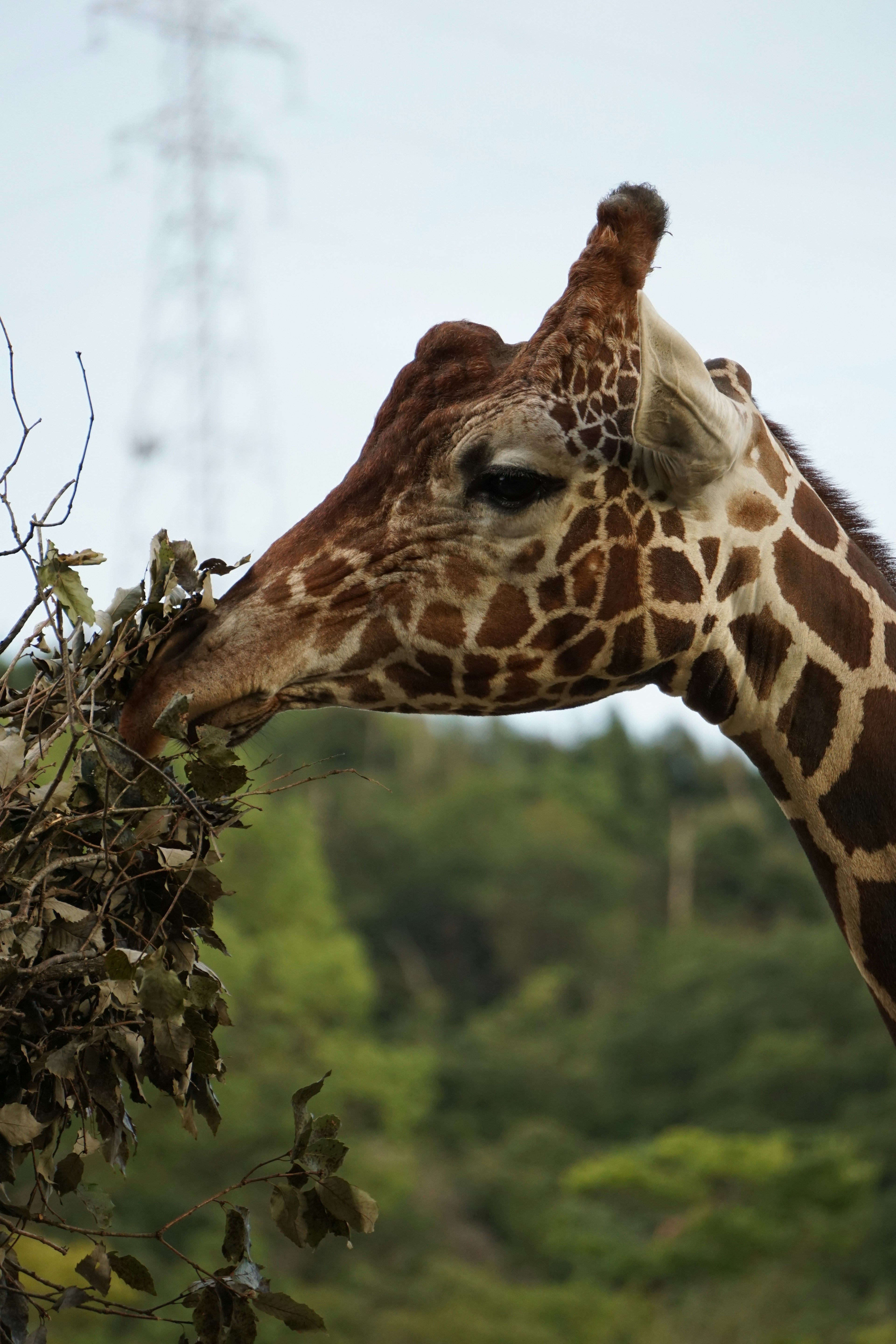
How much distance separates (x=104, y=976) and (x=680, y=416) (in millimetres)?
1637

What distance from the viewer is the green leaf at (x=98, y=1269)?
2475 mm

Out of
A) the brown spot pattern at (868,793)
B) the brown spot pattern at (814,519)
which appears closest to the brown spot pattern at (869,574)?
the brown spot pattern at (814,519)

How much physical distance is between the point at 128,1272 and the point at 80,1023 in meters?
0.46

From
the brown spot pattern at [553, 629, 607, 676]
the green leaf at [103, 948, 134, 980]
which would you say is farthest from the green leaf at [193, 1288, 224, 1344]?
the brown spot pattern at [553, 629, 607, 676]

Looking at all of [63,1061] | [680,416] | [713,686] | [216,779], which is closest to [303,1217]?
[63,1061]

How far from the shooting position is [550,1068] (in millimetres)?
59125

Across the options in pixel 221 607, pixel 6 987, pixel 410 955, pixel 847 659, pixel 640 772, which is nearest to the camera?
pixel 6 987

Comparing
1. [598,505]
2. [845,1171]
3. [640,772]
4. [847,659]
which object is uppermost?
[640,772]

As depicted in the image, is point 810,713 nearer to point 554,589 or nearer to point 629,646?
point 629,646

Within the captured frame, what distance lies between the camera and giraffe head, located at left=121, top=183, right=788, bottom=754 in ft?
10.3

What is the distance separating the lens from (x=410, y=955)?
251 feet

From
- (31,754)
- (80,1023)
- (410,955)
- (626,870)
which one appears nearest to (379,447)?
(31,754)

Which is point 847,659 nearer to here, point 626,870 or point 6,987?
point 6,987

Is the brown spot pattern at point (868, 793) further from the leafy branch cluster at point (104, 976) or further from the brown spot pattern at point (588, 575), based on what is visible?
the leafy branch cluster at point (104, 976)
